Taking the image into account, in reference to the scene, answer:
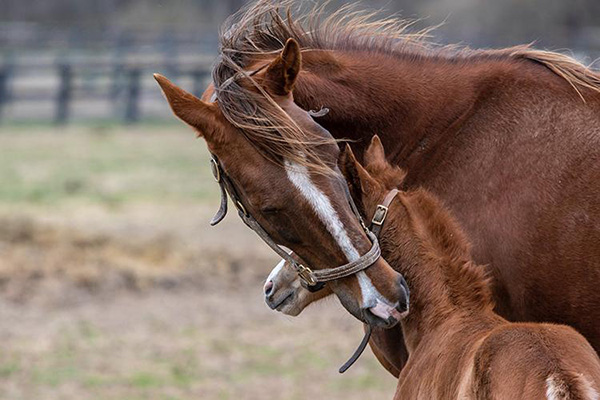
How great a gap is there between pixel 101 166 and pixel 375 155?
394 inches

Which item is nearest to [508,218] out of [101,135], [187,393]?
[187,393]

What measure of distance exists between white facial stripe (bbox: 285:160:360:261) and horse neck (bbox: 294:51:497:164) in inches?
16.0

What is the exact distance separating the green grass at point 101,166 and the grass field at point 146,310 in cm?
6

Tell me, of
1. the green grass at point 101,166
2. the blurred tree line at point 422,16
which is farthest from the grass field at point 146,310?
the blurred tree line at point 422,16

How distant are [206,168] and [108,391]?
767 cm

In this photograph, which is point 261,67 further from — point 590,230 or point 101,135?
point 101,135

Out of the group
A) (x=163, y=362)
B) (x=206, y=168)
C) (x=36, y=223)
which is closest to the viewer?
(x=163, y=362)

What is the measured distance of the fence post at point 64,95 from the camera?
713 inches

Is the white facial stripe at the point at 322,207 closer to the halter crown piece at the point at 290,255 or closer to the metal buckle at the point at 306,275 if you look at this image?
the halter crown piece at the point at 290,255

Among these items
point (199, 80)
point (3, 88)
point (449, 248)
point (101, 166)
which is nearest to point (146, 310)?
point (449, 248)

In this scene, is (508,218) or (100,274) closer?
(508,218)

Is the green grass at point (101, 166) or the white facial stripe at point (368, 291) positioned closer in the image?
the white facial stripe at point (368, 291)

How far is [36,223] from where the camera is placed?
912 cm

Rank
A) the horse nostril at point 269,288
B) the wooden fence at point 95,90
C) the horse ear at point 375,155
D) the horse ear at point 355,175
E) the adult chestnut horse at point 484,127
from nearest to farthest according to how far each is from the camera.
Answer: the adult chestnut horse at point 484,127 → the horse ear at point 355,175 → the horse ear at point 375,155 → the horse nostril at point 269,288 → the wooden fence at point 95,90
